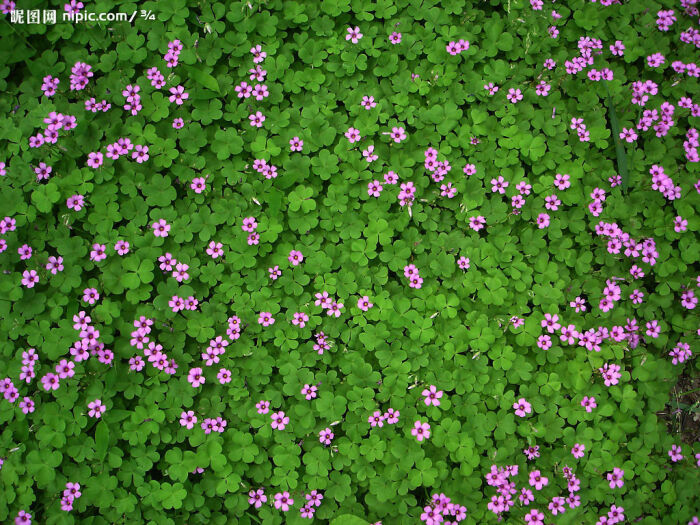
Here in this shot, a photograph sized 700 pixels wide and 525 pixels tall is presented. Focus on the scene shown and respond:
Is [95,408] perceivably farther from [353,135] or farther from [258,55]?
[258,55]

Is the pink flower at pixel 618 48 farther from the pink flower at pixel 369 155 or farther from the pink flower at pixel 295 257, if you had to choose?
the pink flower at pixel 295 257

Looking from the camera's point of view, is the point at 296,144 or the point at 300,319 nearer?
the point at 300,319

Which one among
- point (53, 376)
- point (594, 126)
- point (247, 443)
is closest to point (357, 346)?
point (247, 443)

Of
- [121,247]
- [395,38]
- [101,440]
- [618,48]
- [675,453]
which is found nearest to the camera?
[101,440]

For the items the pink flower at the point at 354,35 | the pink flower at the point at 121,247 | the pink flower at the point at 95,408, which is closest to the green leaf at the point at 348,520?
the pink flower at the point at 95,408

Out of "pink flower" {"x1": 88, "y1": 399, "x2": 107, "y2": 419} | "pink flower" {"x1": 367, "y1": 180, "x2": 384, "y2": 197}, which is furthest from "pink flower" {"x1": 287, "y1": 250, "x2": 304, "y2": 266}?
"pink flower" {"x1": 88, "y1": 399, "x2": 107, "y2": 419}

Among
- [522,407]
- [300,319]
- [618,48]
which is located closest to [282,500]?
[300,319]
